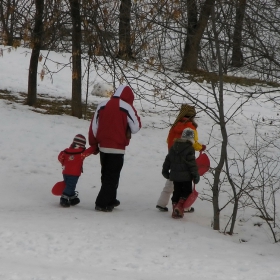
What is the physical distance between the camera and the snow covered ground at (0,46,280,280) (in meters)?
5.13

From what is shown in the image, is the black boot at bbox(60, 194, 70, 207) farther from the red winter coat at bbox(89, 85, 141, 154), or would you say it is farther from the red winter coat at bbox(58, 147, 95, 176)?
the red winter coat at bbox(89, 85, 141, 154)

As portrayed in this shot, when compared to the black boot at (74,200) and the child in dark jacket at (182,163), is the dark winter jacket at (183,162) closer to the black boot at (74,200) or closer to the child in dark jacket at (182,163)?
the child in dark jacket at (182,163)

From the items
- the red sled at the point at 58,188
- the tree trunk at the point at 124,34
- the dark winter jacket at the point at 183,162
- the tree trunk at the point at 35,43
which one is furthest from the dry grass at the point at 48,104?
→ the dark winter jacket at the point at 183,162

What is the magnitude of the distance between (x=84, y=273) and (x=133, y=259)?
0.80 m

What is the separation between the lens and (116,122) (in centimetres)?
728

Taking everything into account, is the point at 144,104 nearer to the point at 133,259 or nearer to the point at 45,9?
the point at 45,9

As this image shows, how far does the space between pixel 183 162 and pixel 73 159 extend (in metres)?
1.47

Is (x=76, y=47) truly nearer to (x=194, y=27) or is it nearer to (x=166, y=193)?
(x=194, y=27)

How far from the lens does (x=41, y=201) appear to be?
25.7ft

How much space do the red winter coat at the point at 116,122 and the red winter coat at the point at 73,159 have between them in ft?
0.89

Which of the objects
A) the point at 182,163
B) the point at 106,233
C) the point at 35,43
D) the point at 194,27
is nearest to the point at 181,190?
the point at 182,163

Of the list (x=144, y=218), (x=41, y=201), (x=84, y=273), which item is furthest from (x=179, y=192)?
(x=84, y=273)

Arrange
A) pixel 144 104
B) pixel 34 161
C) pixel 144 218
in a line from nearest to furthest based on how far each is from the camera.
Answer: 1. pixel 144 218
2. pixel 34 161
3. pixel 144 104

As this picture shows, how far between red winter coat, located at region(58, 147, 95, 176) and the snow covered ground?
1.66ft
